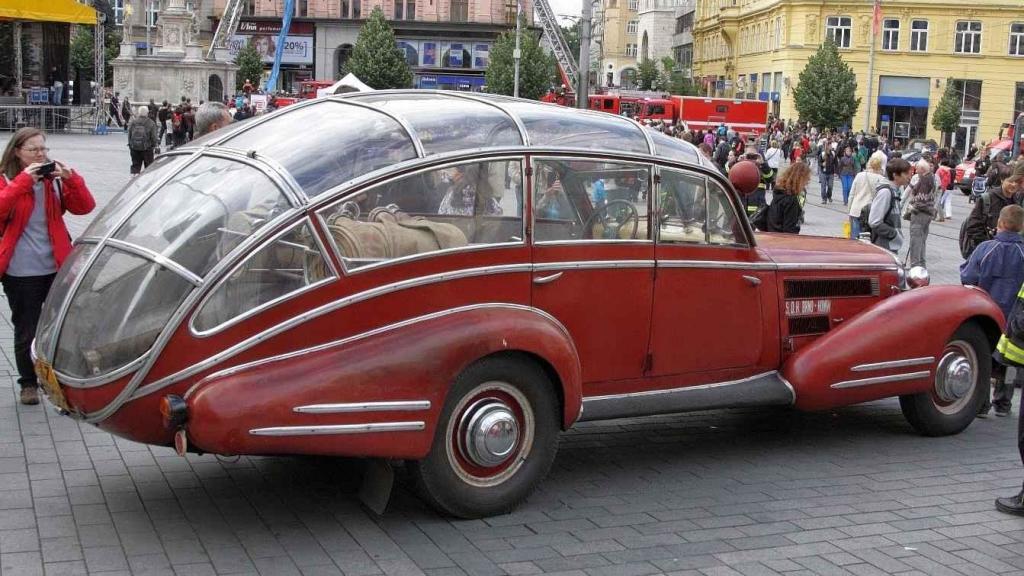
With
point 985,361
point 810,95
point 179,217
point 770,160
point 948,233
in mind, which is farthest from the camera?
point 810,95

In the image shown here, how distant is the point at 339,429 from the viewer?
523 cm

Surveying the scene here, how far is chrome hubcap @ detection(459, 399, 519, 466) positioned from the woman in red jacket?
3288 millimetres

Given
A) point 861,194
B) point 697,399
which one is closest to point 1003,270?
point 697,399

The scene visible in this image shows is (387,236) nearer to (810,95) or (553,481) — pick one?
(553,481)

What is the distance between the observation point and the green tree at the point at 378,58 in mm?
69312

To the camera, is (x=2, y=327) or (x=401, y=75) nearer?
(x=2, y=327)

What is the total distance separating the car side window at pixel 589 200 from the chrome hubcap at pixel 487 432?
967 mm

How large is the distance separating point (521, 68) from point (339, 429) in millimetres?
64424

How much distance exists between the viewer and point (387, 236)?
18.4 ft

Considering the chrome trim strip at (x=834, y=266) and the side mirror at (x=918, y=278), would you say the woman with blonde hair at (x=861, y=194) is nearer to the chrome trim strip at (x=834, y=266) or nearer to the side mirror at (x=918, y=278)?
the side mirror at (x=918, y=278)

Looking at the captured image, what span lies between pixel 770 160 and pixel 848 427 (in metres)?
20.7

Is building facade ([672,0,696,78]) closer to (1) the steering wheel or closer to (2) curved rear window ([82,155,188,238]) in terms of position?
(1) the steering wheel

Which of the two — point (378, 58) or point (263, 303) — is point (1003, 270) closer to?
point (263, 303)

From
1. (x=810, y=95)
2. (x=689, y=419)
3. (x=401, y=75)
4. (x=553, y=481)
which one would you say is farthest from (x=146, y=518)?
(x=401, y=75)
